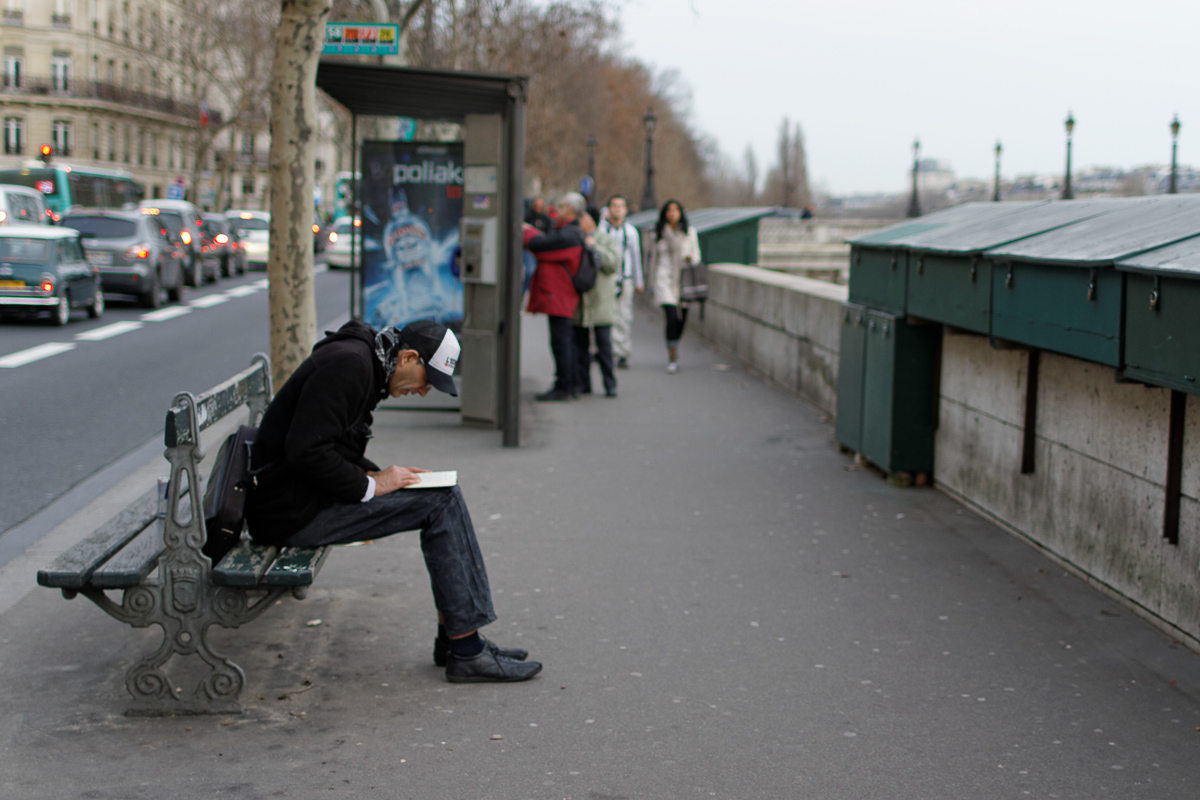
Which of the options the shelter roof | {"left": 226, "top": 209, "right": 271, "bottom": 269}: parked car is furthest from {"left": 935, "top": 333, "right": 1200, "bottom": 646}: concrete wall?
{"left": 226, "top": 209, "right": 271, "bottom": 269}: parked car

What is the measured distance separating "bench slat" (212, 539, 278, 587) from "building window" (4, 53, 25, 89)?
77214mm

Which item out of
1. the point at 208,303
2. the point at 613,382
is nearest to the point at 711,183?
the point at 208,303

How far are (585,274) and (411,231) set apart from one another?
1579 millimetres

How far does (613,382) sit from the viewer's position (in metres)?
12.7

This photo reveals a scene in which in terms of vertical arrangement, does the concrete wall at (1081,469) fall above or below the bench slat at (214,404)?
below

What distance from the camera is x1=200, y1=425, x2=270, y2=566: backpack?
4531mm

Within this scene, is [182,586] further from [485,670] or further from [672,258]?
[672,258]

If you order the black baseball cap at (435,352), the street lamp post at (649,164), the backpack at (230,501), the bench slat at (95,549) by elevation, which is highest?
the street lamp post at (649,164)

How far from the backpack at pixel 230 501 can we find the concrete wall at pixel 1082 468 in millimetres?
3408

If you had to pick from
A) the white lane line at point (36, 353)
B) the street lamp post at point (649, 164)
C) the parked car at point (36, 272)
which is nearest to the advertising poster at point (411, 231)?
the white lane line at point (36, 353)

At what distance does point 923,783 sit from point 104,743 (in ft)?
7.84

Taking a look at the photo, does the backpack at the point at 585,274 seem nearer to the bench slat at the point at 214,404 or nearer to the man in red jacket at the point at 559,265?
the man in red jacket at the point at 559,265

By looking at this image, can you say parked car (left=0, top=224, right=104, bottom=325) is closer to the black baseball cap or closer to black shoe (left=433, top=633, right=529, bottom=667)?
black shoe (left=433, top=633, right=529, bottom=667)

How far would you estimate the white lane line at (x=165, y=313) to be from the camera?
2185 centimetres
